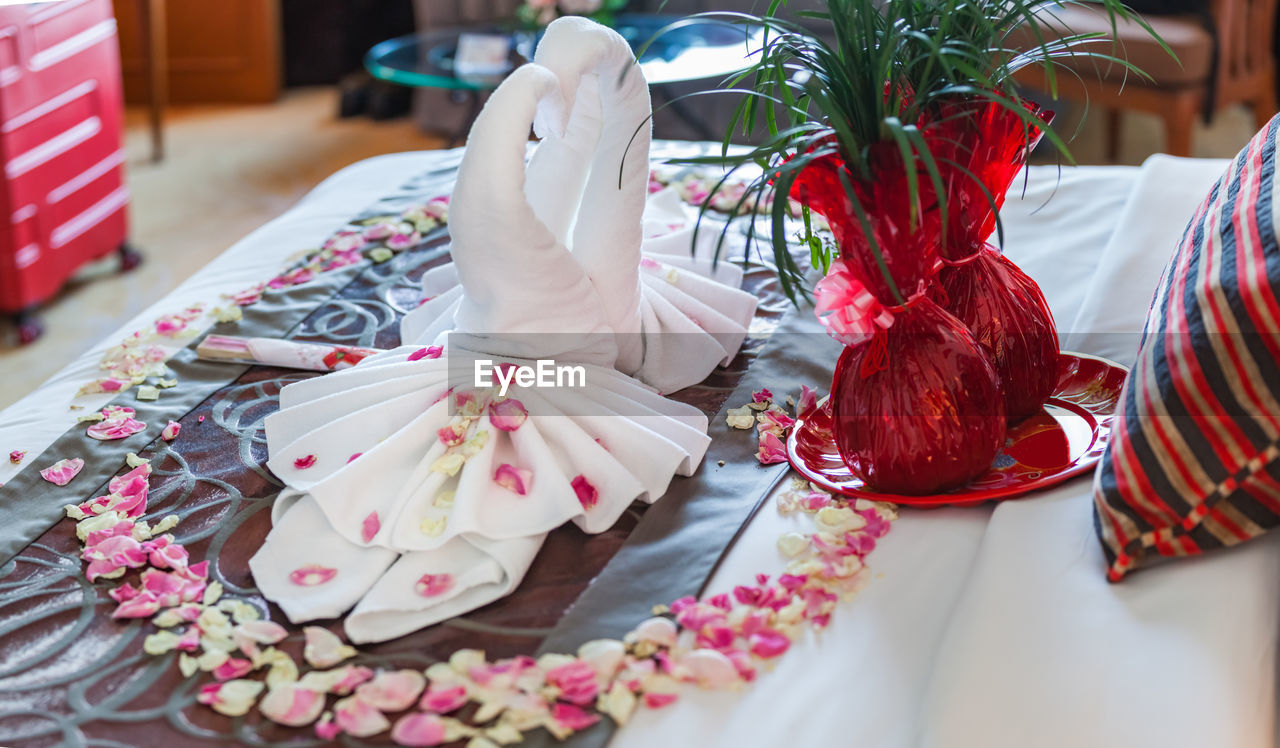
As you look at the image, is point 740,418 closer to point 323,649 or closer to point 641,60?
point 323,649

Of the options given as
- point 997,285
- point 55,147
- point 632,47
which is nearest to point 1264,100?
point 632,47

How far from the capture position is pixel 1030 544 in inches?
35.3

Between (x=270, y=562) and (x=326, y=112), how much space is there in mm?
3666

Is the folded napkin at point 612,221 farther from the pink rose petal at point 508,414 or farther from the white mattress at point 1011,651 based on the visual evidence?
the white mattress at point 1011,651

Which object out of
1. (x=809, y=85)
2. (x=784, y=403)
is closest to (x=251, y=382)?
(x=784, y=403)

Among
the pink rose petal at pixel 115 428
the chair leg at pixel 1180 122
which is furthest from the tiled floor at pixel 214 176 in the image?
the pink rose petal at pixel 115 428

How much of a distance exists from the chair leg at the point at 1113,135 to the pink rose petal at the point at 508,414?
2.79 meters

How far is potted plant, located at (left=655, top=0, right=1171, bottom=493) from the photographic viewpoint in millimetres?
871

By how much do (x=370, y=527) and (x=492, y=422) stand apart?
15cm

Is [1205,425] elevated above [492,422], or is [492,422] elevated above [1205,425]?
[1205,425]

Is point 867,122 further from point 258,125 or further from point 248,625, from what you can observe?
point 258,125

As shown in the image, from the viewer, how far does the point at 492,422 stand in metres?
1.05

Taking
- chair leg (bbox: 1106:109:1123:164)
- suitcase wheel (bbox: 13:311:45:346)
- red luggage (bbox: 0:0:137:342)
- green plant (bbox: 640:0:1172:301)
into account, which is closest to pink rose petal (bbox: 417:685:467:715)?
green plant (bbox: 640:0:1172:301)

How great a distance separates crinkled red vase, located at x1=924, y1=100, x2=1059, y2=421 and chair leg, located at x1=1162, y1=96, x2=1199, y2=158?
80.3 inches
